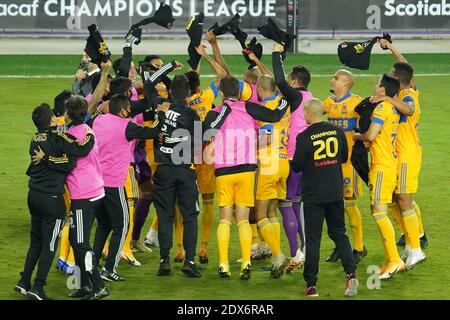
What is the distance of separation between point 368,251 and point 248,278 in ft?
6.27

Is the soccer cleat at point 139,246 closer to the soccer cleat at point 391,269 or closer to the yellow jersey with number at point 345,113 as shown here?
the yellow jersey with number at point 345,113

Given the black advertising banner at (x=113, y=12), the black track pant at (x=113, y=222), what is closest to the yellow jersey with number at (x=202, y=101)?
the black track pant at (x=113, y=222)

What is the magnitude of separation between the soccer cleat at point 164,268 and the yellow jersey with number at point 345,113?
8.06 ft

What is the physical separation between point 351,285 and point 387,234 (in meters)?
0.98

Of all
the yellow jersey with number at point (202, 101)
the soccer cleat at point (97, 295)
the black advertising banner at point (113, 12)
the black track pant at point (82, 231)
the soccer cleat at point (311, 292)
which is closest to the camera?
the black track pant at point (82, 231)

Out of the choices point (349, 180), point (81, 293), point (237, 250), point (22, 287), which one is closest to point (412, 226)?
point (349, 180)

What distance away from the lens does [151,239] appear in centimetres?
1267

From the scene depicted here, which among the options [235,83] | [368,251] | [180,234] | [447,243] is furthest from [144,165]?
[447,243]

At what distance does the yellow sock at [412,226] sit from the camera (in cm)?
1161

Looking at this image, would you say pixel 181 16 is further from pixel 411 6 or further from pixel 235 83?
pixel 235 83

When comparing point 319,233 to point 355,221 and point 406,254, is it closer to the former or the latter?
point 355,221

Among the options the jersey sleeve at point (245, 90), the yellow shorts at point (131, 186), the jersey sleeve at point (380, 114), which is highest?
the jersey sleeve at point (245, 90)

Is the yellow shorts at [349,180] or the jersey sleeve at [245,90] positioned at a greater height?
the jersey sleeve at [245,90]

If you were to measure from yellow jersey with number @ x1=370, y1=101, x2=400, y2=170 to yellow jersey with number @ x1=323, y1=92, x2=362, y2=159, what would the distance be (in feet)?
1.59
